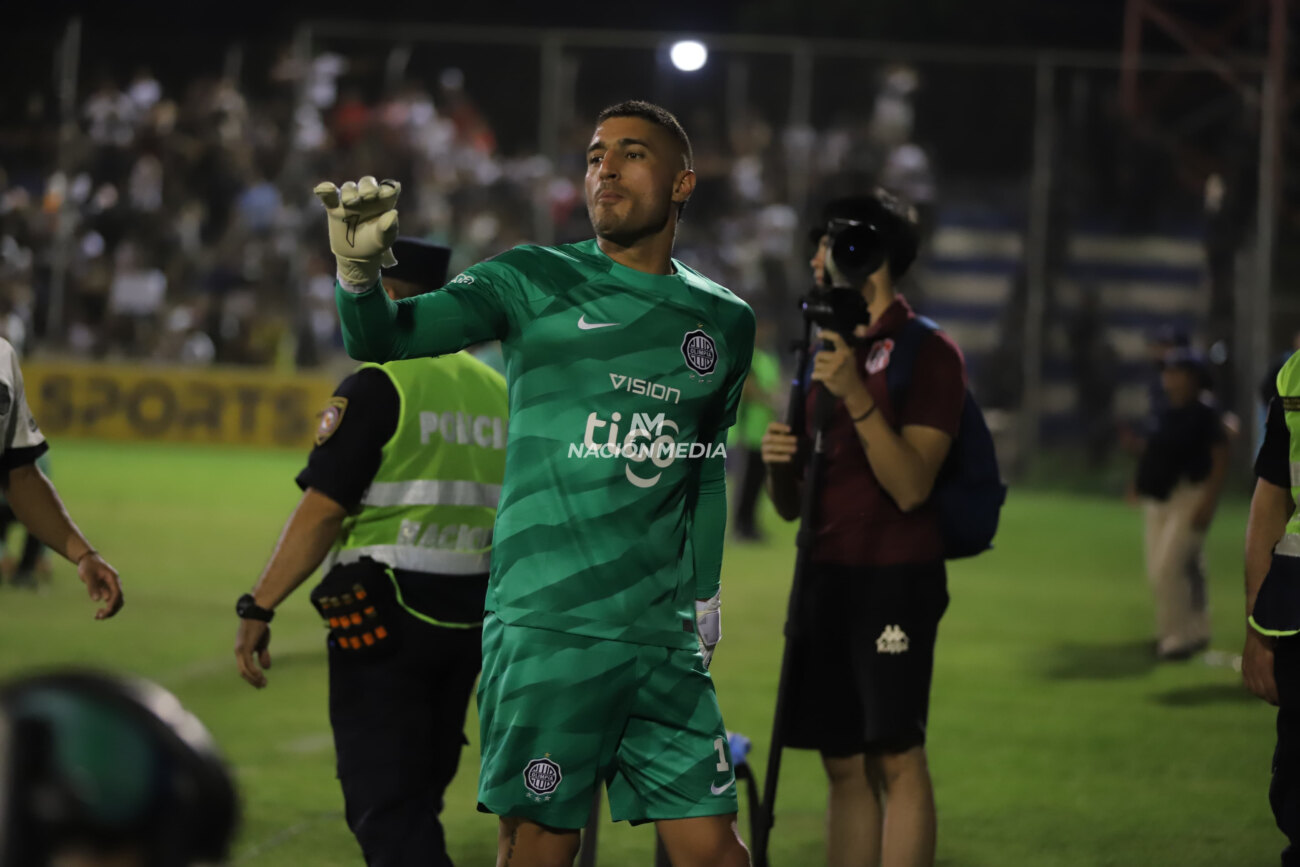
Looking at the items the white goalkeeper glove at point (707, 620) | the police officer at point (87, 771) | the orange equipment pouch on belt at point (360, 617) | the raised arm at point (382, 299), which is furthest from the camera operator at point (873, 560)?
the police officer at point (87, 771)

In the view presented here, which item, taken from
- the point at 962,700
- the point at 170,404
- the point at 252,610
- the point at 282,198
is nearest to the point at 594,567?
the point at 252,610

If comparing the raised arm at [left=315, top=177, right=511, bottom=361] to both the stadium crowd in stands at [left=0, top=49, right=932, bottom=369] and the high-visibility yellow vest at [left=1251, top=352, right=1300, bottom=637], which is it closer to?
the high-visibility yellow vest at [left=1251, top=352, right=1300, bottom=637]

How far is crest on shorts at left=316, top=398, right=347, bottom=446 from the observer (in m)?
4.67

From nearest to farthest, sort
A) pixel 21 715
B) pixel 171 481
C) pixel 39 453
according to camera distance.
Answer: pixel 21 715 → pixel 39 453 → pixel 171 481

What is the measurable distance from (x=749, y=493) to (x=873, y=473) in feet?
38.7

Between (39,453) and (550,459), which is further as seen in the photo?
(39,453)

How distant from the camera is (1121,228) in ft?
79.5

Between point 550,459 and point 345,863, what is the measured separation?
111 inches

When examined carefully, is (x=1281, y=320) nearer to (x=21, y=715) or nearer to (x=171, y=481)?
(x=171, y=481)

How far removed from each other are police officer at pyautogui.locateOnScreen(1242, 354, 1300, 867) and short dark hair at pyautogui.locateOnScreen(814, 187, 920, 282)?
1.29 m

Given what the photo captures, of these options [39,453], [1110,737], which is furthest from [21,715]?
[1110,737]

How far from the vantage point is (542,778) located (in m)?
3.61

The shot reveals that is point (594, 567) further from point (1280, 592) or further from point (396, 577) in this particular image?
point (1280, 592)

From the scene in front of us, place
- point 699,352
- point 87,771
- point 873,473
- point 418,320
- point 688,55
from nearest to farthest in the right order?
point 87,771, point 418,320, point 699,352, point 873,473, point 688,55
